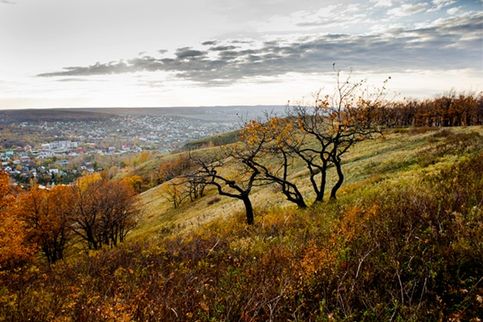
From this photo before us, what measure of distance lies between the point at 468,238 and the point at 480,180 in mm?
5719

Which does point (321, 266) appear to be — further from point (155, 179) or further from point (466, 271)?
point (155, 179)

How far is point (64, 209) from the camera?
49875mm

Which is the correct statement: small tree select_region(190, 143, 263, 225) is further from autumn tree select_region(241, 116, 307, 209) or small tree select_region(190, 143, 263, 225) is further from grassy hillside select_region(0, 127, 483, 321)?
grassy hillside select_region(0, 127, 483, 321)

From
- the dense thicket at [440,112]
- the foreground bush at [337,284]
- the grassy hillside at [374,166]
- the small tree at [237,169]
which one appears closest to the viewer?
the foreground bush at [337,284]

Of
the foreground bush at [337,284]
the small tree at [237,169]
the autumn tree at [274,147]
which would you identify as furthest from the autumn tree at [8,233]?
the foreground bush at [337,284]

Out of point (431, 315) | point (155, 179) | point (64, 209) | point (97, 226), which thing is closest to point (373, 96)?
point (431, 315)

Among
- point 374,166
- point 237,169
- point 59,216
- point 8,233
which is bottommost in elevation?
point 59,216

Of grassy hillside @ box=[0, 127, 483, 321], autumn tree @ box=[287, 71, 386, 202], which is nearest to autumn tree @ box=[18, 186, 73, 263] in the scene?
autumn tree @ box=[287, 71, 386, 202]

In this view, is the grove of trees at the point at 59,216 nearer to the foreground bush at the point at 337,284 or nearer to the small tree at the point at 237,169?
the small tree at the point at 237,169

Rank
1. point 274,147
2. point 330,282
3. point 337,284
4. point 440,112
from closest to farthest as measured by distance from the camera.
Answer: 1. point 330,282
2. point 337,284
3. point 274,147
4. point 440,112

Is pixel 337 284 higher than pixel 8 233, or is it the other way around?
pixel 337 284

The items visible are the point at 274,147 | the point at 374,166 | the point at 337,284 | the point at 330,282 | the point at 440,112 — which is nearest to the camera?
the point at 330,282

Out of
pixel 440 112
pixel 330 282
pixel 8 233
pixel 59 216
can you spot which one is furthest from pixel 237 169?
pixel 440 112

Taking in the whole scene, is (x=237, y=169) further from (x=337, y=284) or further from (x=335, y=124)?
(x=337, y=284)
